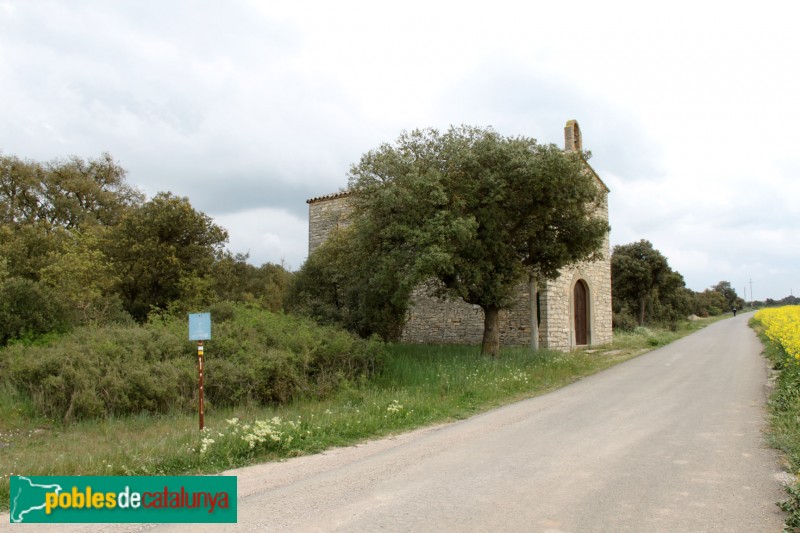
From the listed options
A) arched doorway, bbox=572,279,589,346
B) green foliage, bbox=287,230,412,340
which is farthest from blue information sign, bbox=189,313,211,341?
arched doorway, bbox=572,279,589,346

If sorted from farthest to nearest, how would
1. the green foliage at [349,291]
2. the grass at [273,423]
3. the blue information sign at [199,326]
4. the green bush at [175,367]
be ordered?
1. the green foliage at [349,291]
2. the green bush at [175,367]
3. the blue information sign at [199,326]
4. the grass at [273,423]

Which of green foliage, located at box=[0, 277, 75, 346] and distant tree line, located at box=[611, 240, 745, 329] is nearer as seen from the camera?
green foliage, located at box=[0, 277, 75, 346]

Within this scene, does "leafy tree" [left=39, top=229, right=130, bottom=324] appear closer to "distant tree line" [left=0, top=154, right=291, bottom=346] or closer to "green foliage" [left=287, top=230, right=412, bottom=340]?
"distant tree line" [left=0, top=154, right=291, bottom=346]

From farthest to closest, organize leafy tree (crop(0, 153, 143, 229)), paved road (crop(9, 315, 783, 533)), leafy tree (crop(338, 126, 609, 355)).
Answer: leafy tree (crop(0, 153, 143, 229)), leafy tree (crop(338, 126, 609, 355)), paved road (crop(9, 315, 783, 533))

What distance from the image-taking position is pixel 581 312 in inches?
891

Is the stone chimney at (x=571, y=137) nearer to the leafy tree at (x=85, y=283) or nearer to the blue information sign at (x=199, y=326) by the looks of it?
the leafy tree at (x=85, y=283)

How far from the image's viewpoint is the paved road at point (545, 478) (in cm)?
454

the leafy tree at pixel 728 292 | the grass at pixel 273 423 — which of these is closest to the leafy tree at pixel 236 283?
the grass at pixel 273 423

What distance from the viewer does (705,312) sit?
70.8 m

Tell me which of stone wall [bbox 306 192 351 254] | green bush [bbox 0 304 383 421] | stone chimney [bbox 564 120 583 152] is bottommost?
green bush [bbox 0 304 383 421]

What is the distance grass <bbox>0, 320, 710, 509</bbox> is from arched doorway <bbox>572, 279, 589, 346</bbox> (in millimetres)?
7086

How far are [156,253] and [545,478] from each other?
60.3ft

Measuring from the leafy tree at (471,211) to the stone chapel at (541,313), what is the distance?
475 cm

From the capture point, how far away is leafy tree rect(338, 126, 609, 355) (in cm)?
1340
